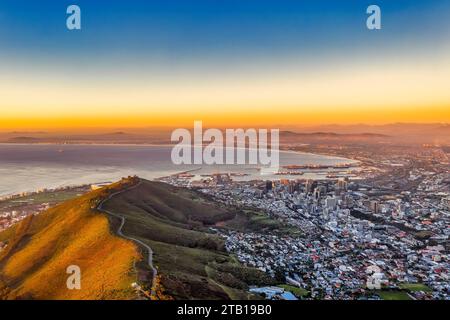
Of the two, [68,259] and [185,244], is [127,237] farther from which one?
[185,244]

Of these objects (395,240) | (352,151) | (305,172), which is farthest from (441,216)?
(352,151)

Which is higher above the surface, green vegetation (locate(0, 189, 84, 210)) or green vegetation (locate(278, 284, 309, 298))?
green vegetation (locate(278, 284, 309, 298))

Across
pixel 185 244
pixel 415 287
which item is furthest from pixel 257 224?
pixel 415 287

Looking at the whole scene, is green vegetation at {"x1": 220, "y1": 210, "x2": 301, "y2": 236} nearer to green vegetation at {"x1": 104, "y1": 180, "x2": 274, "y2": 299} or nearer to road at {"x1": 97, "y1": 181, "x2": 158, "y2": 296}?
green vegetation at {"x1": 104, "y1": 180, "x2": 274, "y2": 299}

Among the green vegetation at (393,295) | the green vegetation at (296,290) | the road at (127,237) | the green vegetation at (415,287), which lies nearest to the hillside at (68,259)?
the road at (127,237)

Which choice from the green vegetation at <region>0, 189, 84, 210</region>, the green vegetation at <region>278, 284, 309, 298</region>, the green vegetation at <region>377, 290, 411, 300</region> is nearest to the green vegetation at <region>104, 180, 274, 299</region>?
the green vegetation at <region>278, 284, 309, 298</region>

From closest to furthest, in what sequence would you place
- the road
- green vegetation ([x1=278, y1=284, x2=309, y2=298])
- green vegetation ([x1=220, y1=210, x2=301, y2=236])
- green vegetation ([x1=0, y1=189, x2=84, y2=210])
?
the road < green vegetation ([x1=278, y1=284, x2=309, y2=298]) < green vegetation ([x1=220, y1=210, x2=301, y2=236]) < green vegetation ([x1=0, y1=189, x2=84, y2=210])

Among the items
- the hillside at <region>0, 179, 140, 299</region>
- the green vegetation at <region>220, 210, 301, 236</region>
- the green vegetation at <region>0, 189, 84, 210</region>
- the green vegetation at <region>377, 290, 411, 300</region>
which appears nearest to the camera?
the hillside at <region>0, 179, 140, 299</region>
